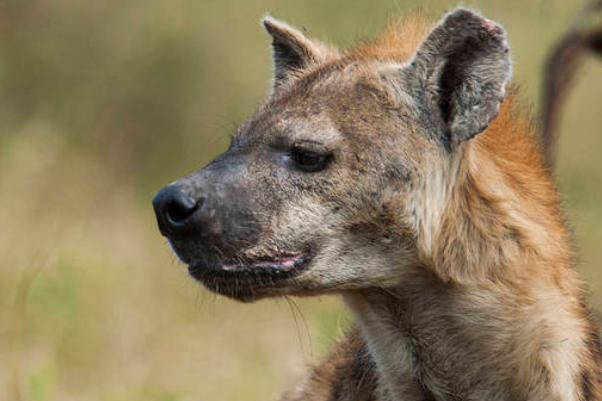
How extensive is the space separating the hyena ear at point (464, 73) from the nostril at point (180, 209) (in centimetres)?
83

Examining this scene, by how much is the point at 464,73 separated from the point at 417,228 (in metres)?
0.51

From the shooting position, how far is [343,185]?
3951 millimetres

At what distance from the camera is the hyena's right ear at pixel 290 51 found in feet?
15.4

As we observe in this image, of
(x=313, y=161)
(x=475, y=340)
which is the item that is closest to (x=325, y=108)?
(x=313, y=161)

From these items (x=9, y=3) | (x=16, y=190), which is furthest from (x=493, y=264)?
(x=9, y=3)

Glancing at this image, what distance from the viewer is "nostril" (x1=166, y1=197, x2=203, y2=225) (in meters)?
3.81

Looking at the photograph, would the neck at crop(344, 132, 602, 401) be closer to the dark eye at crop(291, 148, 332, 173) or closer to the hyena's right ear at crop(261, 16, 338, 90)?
the dark eye at crop(291, 148, 332, 173)

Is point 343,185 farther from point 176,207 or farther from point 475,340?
point 475,340

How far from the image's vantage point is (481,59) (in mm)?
3965

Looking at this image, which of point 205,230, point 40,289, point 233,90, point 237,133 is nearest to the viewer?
point 205,230

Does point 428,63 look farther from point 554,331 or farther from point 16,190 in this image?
point 16,190

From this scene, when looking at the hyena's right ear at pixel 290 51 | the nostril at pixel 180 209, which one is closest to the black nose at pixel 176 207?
the nostril at pixel 180 209

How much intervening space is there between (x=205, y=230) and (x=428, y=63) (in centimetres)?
91

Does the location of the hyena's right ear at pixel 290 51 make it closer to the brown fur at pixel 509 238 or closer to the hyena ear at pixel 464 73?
the brown fur at pixel 509 238
